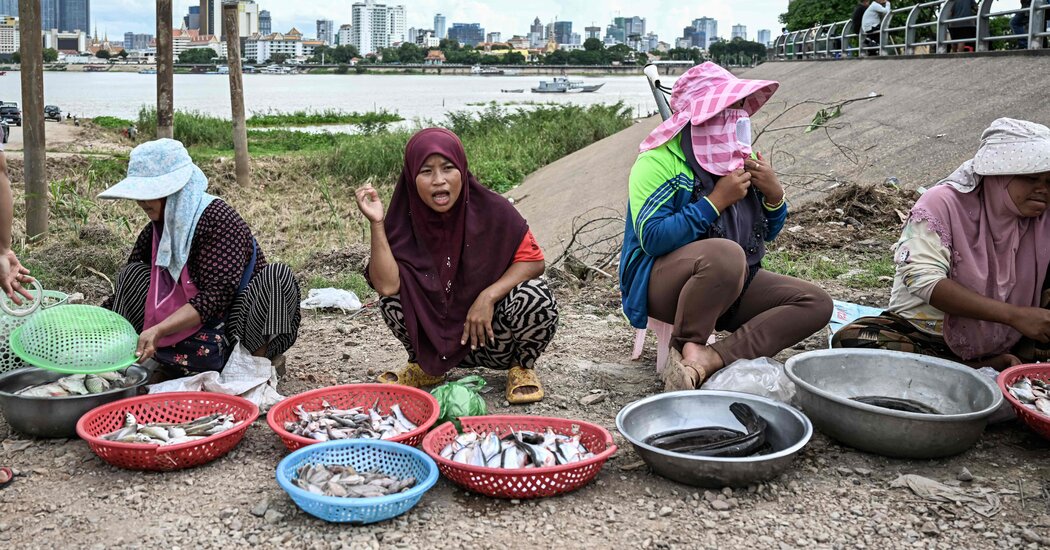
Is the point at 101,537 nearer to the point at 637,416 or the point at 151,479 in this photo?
the point at 151,479

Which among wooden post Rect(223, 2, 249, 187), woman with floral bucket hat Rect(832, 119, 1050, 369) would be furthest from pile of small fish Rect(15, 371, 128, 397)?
wooden post Rect(223, 2, 249, 187)

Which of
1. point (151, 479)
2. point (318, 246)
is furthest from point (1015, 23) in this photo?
point (151, 479)

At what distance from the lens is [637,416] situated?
9.04ft

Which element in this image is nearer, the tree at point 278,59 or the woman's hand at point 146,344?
the woman's hand at point 146,344

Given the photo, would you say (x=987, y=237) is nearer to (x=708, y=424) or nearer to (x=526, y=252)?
(x=708, y=424)

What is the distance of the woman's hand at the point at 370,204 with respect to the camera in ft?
9.62

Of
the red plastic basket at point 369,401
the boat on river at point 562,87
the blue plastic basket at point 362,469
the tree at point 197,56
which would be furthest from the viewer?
the tree at point 197,56

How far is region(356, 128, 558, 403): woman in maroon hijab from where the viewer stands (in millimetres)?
3115

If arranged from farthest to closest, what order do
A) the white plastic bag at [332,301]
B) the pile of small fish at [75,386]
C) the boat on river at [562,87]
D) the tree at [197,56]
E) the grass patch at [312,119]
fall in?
the tree at [197,56]
the boat on river at [562,87]
the grass patch at [312,119]
the white plastic bag at [332,301]
the pile of small fish at [75,386]

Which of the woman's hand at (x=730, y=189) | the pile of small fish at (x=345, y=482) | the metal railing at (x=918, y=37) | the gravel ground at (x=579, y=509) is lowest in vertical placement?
the gravel ground at (x=579, y=509)

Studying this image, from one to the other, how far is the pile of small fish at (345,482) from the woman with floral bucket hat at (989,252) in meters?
1.80

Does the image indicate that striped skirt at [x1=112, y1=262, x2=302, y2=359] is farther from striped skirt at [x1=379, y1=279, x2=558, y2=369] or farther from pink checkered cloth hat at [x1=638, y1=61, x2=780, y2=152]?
pink checkered cloth hat at [x1=638, y1=61, x2=780, y2=152]

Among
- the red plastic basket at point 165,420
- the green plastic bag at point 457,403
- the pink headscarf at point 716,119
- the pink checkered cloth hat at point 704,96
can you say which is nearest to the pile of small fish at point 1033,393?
the pink headscarf at point 716,119

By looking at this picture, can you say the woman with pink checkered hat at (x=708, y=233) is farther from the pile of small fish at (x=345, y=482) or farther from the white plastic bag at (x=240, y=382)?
the white plastic bag at (x=240, y=382)
